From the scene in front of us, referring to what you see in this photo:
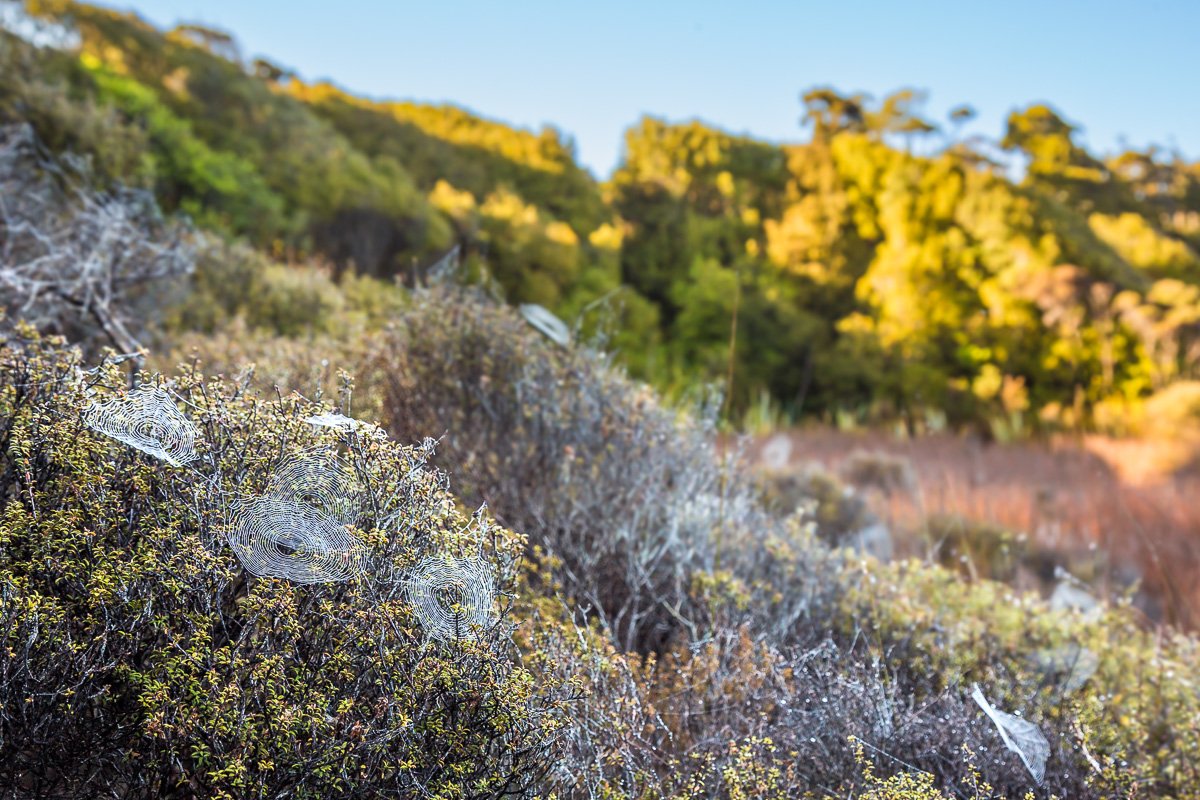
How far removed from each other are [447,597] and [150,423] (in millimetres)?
724

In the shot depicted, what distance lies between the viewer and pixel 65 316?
14.3 ft

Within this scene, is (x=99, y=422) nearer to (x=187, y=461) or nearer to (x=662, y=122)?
(x=187, y=461)

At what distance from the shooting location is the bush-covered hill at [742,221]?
10.4 meters

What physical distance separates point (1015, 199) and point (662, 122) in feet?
20.8

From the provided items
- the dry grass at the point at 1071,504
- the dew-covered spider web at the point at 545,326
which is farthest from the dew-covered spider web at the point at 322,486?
the dry grass at the point at 1071,504

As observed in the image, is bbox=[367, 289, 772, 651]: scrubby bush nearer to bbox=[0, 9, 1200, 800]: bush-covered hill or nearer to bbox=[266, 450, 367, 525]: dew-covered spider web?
bbox=[0, 9, 1200, 800]: bush-covered hill

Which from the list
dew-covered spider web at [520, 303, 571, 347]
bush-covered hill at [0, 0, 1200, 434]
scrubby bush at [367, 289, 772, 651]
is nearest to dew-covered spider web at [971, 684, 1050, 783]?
scrubby bush at [367, 289, 772, 651]

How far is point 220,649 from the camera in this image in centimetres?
170

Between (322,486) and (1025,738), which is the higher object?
(322,486)

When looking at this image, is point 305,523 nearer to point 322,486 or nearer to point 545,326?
point 322,486

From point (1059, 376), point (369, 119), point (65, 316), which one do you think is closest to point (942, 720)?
point (65, 316)

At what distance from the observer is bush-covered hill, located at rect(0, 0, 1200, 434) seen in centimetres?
1043

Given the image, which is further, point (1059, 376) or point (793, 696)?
point (1059, 376)

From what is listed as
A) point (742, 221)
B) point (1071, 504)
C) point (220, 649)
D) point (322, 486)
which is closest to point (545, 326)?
point (322, 486)
